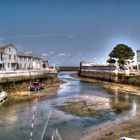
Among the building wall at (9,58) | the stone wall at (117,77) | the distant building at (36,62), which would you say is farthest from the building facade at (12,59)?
the stone wall at (117,77)

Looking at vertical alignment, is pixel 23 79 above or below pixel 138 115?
above

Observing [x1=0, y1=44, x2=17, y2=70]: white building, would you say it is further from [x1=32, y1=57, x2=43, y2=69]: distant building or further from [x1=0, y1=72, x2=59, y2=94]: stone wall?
[x1=32, y1=57, x2=43, y2=69]: distant building

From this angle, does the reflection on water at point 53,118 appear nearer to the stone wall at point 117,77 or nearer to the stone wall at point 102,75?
the stone wall at point 117,77

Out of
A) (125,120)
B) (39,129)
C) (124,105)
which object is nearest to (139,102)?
(124,105)

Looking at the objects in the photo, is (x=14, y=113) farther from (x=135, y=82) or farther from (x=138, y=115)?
(x=135, y=82)

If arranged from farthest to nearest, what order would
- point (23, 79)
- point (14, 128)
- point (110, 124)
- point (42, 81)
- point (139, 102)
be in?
1. point (42, 81)
2. point (23, 79)
3. point (139, 102)
4. point (110, 124)
5. point (14, 128)

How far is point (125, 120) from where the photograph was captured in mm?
35469

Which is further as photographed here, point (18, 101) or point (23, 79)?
point (23, 79)

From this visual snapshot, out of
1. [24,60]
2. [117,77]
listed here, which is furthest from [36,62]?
[117,77]

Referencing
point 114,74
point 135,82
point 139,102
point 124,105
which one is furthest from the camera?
point 114,74

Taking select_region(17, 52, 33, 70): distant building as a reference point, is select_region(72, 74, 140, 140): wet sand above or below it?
below

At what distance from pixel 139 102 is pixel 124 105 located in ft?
15.6

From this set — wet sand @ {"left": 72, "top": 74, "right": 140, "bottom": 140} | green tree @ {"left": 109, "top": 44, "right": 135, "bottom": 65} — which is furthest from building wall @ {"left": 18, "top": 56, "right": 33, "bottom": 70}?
wet sand @ {"left": 72, "top": 74, "right": 140, "bottom": 140}

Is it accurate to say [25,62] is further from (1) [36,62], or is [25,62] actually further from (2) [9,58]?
(1) [36,62]
